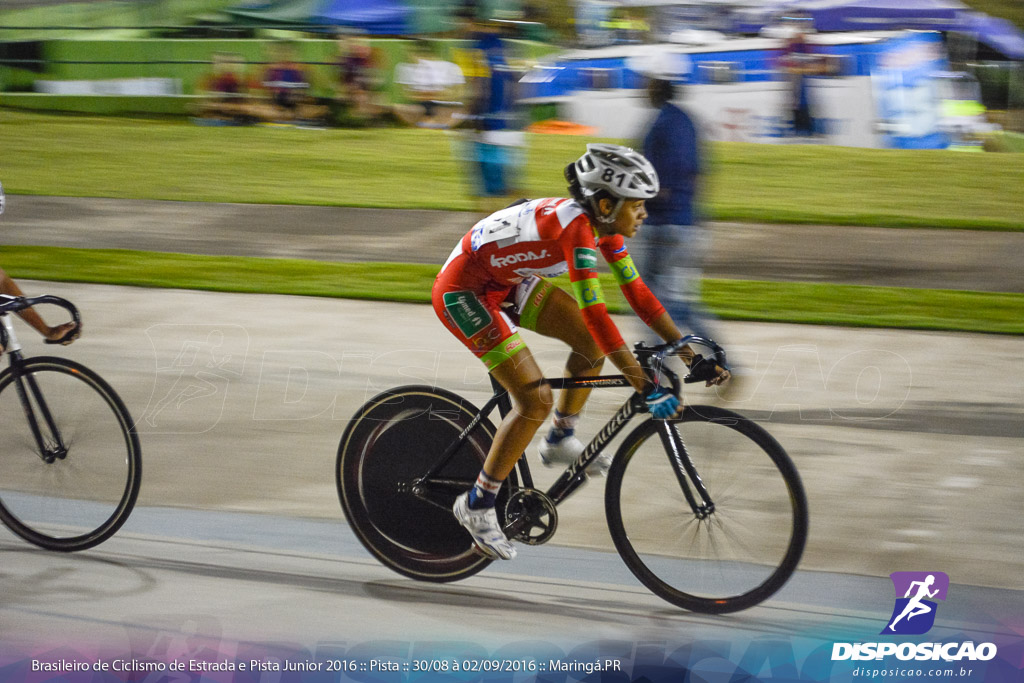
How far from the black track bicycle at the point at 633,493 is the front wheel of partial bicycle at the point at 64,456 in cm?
91

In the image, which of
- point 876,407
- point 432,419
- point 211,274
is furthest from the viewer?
point 211,274

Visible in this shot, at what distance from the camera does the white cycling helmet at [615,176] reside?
3.62 meters

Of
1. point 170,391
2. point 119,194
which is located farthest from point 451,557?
point 119,194

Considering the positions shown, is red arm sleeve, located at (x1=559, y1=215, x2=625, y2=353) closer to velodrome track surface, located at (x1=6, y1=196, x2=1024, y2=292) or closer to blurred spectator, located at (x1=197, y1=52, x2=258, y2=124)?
velodrome track surface, located at (x1=6, y1=196, x2=1024, y2=292)

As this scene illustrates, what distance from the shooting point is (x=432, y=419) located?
4.05m

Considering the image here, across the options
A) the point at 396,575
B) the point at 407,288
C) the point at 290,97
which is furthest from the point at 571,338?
the point at 290,97

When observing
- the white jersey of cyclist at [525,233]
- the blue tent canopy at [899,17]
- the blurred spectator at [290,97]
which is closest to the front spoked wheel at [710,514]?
the white jersey of cyclist at [525,233]

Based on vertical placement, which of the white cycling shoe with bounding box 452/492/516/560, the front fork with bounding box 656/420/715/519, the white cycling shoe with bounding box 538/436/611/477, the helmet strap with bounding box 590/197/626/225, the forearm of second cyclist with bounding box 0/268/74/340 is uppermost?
the helmet strap with bounding box 590/197/626/225

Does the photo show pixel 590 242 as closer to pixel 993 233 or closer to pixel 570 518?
pixel 570 518

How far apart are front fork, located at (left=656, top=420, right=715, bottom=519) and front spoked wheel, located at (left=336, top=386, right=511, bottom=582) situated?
66 centimetres

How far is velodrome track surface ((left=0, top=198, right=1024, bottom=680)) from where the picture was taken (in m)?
3.76

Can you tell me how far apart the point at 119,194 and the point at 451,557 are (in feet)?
30.8

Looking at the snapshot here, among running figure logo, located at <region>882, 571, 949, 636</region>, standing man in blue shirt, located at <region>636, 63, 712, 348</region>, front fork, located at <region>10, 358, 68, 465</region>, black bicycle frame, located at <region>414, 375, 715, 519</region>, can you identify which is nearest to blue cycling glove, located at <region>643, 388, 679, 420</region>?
black bicycle frame, located at <region>414, 375, 715, 519</region>

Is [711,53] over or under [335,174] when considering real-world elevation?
over
